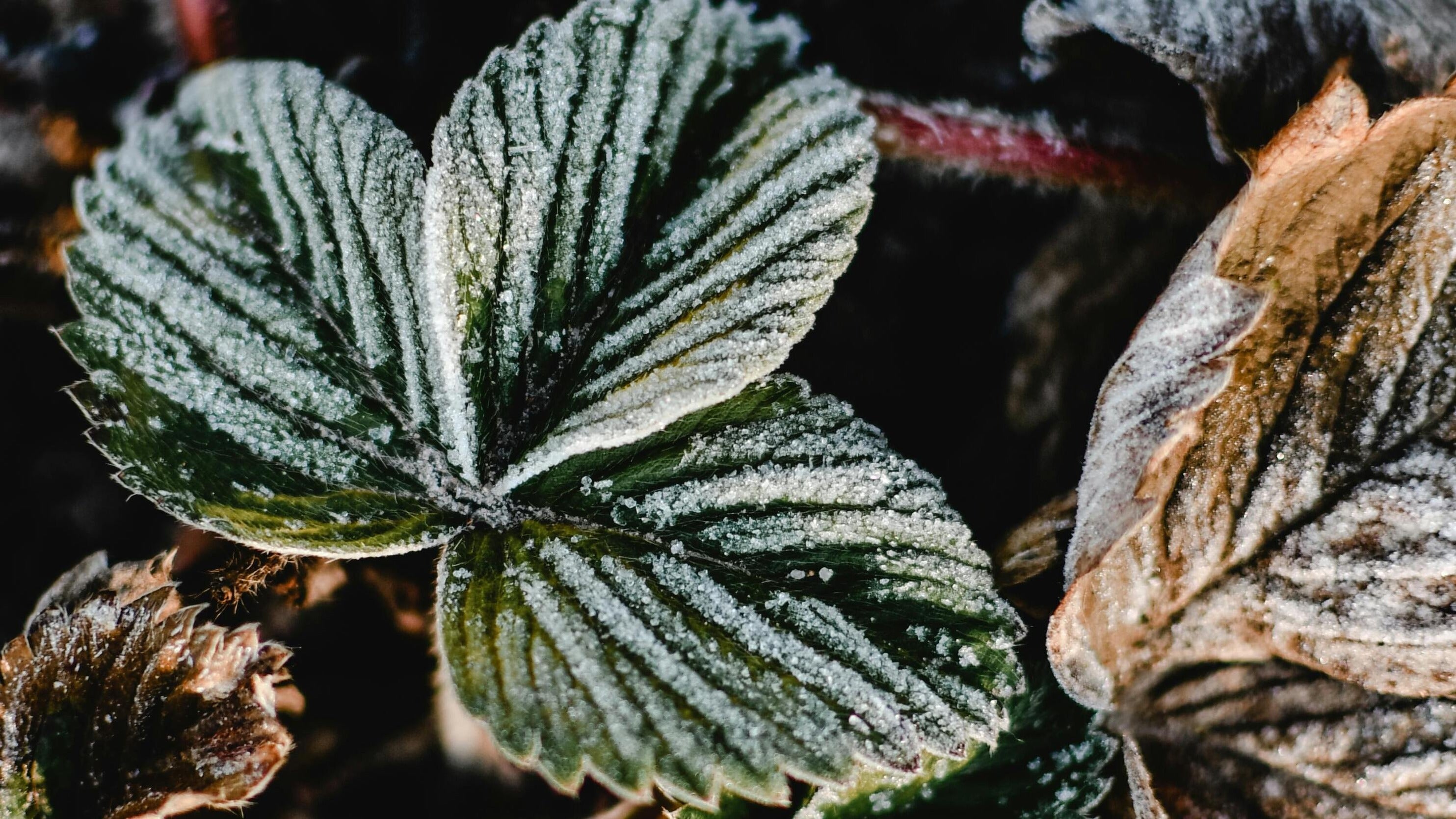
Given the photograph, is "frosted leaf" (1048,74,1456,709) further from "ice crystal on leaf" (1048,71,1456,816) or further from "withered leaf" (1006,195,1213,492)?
"withered leaf" (1006,195,1213,492)

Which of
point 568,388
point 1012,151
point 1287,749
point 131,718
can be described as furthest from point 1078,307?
point 131,718

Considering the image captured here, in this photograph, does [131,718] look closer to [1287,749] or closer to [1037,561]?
[1037,561]

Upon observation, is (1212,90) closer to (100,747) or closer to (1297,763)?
(1297,763)

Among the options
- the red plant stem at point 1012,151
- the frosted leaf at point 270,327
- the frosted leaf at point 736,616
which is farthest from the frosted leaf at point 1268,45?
the frosted leaf at point 270,327

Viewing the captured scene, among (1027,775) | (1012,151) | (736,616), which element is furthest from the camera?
(1012,151)

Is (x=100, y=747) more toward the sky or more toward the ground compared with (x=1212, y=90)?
more toward the sky

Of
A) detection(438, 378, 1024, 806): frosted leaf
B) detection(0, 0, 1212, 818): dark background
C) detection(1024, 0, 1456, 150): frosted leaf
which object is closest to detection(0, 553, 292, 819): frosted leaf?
detection(0, 0, 1212, 818): dark background

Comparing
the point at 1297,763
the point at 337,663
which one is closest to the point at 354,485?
the point at 337,663

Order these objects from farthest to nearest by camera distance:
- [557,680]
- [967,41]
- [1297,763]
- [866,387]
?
[967,41], [866,387], [1297,763], [557,680]
